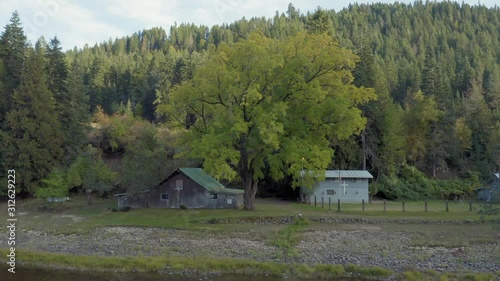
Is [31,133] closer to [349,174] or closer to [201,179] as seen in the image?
[201,179]

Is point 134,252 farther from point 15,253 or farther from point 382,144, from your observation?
point 382,144

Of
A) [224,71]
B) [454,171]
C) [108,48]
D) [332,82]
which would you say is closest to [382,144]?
[454,171]

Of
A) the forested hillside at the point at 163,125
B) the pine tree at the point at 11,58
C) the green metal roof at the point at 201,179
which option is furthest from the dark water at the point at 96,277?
the pine tree at the point at 11,58

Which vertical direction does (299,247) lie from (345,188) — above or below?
below

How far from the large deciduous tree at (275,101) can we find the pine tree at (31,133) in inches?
739

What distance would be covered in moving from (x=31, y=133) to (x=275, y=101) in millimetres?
25669

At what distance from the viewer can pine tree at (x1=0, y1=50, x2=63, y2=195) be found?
39.9 meters

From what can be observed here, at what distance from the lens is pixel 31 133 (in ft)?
134

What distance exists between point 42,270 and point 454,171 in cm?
5791

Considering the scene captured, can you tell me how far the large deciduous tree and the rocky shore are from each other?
569 centimetres

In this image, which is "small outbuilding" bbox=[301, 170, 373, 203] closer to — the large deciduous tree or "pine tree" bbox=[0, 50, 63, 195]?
the large deciduous tree

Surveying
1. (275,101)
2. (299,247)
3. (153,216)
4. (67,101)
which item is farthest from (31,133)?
(299,247)

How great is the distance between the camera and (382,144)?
4925cm

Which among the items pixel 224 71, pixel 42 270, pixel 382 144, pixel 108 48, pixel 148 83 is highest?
pixel 108 48
